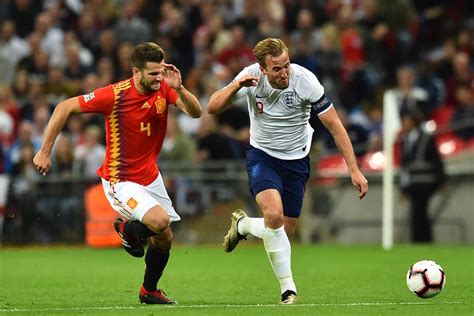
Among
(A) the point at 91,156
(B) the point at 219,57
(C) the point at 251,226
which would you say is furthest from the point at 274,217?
(B) the point at 219,57

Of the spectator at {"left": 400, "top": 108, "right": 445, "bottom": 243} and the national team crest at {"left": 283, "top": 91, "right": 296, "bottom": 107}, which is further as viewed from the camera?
the spectator at {"left": 400, "top": 108, "right": 445, "bottom": 243}

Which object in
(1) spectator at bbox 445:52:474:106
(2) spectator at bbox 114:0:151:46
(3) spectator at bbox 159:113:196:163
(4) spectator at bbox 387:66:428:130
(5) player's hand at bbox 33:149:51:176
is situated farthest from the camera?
(2) spectator at bbox 114:0:151:46

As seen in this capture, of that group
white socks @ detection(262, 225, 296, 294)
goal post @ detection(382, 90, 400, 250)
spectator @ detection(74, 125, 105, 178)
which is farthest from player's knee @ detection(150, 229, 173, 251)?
spectator @ detection(74, 125, 105, 178)

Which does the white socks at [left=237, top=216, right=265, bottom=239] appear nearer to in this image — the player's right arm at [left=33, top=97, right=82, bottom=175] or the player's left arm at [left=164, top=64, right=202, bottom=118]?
the player's left arm at [left=164, top=64, right=202, bottom=118]

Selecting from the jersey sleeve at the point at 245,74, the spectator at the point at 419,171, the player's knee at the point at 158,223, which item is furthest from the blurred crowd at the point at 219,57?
the player's knee at the point at 158,223

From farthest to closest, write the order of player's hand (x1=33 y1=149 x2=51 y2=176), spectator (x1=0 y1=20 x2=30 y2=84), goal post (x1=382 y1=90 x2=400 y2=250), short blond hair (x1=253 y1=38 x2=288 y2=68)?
spectator (x1=0 y1=20 x2=30 y2=84), goal post (x1=382 y1=90 x2=400 y2=250), short blond hair (x1=253 y1=38 x2=288 y2=68), player's hand (x1=33 y1=149 x2=51 y2=176)

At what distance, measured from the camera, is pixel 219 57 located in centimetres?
2408

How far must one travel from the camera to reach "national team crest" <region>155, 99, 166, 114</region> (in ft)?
36.4

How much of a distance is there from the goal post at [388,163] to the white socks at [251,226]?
7963mm

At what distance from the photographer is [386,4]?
80.8 feet

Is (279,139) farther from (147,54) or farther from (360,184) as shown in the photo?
(147,54)

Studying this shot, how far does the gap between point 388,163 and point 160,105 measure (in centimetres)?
888

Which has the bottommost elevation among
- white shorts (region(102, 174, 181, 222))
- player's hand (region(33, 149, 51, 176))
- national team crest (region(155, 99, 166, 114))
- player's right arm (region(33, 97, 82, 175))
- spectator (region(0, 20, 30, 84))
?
white shorts (region(102, 174, 181, 222))

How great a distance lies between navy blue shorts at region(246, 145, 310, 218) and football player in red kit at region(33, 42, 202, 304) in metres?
0.71
